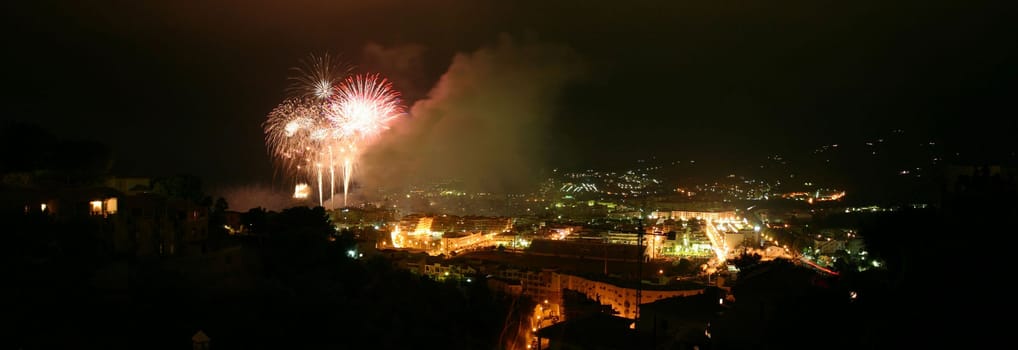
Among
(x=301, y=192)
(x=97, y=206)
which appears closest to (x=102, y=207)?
(x=97, y=206)

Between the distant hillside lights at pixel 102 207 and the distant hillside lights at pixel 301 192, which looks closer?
the distant hillside lights at pixel 102 207


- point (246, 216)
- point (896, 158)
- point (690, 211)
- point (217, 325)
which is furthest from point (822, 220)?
point (217, 325)

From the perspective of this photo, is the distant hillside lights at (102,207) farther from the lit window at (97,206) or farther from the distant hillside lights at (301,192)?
the distant hillside lights at (301,192)

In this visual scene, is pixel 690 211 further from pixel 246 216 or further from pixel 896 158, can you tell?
pixel 246 216

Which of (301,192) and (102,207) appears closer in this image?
(102,207)

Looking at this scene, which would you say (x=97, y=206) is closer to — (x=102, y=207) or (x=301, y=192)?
(x=102, y=207)

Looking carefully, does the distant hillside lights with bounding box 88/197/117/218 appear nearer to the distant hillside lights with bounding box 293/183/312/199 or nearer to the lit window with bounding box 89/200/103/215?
the lit window with bounding box 89/200/103/215

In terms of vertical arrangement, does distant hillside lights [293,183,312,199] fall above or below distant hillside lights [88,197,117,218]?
above

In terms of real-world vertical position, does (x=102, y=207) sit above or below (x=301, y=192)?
below

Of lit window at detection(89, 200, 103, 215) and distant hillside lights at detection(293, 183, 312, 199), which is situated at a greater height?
distant hillside lights at detection(293, 183, 312, 199)

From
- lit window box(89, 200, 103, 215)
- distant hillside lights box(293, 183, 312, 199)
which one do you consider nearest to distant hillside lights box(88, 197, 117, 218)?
lit window box(89, 200, 103, 215)

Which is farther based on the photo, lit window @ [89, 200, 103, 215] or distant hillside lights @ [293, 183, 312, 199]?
distant hillside lights @ [293, 183, 312, 199]

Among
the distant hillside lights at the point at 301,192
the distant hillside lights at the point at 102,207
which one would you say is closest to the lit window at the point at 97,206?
the distant hillside lights at the point at 102,207
